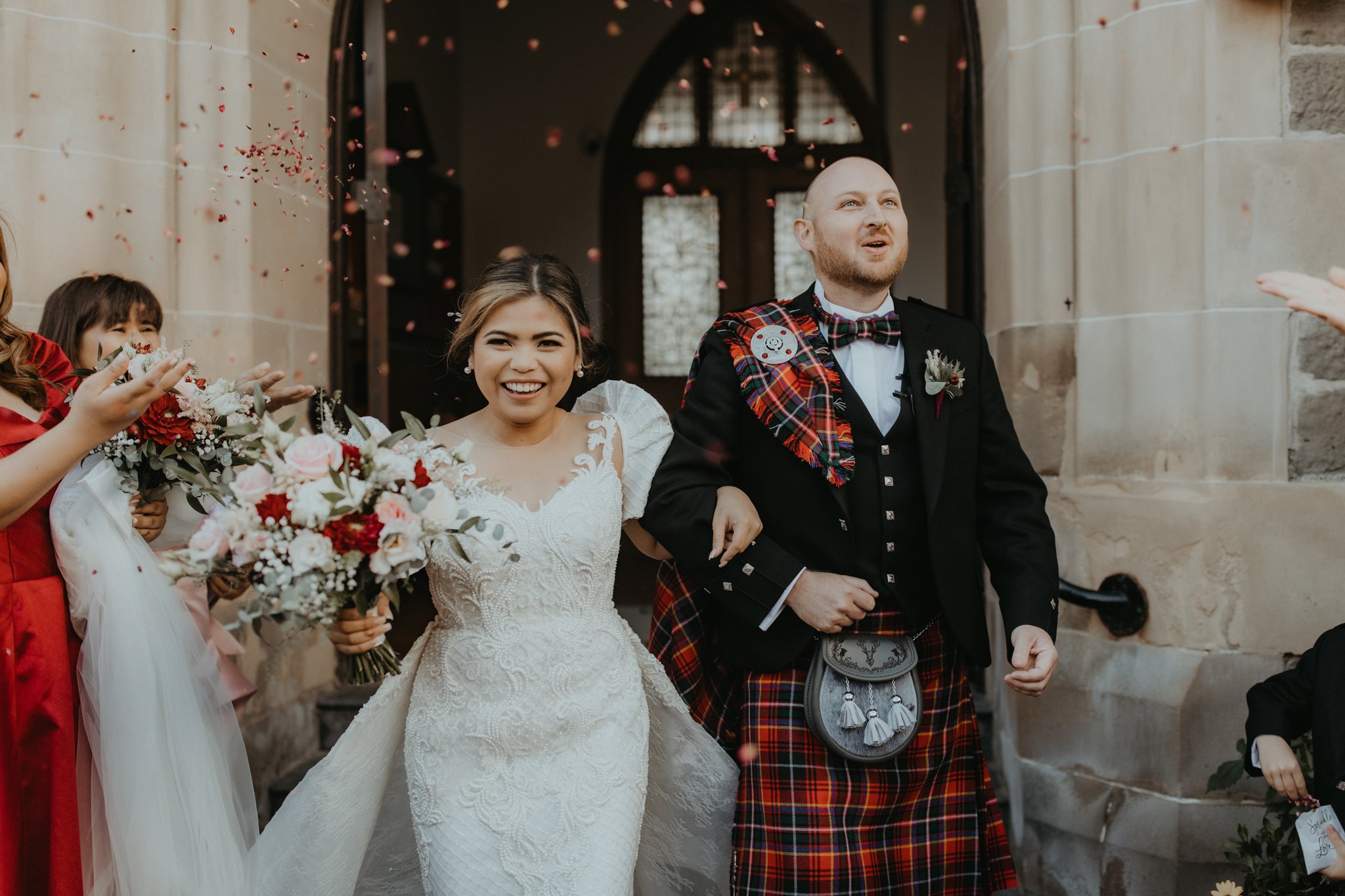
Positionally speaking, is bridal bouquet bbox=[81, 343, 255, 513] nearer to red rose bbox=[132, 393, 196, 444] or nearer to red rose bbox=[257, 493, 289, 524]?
red rose bbox=[132, 393, 196, 444]

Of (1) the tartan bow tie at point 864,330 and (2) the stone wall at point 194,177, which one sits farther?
(2) the stone wall at point 194,177

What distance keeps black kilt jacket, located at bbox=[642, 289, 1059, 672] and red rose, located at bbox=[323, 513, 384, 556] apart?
0.74 metres

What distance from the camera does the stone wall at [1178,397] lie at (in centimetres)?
289

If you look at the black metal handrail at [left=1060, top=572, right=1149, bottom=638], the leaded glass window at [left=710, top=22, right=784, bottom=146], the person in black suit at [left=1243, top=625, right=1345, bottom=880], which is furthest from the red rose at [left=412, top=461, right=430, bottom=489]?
the leaded glass window at [left=710, top=22, right=784, bottom=146]

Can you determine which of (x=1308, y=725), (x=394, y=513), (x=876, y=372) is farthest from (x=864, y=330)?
(x=1308, y=725)

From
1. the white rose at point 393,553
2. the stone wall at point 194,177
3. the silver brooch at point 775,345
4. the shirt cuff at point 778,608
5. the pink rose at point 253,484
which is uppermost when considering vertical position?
the stone wall at point 194,177

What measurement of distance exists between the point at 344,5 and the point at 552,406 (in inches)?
90.4

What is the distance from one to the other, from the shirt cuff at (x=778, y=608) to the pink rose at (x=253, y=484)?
108cm

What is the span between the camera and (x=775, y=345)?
2.51 metres

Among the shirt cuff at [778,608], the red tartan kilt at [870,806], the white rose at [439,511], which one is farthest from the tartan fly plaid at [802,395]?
the white rose at [439,511]

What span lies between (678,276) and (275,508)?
7.31 meters

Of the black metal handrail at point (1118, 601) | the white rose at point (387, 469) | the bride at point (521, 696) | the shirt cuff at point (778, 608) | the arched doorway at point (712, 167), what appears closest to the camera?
the white rose at point (387, 469)

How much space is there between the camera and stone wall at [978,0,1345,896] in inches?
114

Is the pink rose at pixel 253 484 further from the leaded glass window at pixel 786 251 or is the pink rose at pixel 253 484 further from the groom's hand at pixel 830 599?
the leaded glass window at pixel 786 251
